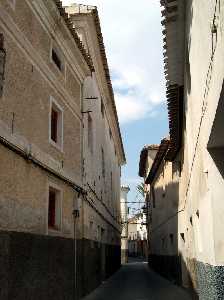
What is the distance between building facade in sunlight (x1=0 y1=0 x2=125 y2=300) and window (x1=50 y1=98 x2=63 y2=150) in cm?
2

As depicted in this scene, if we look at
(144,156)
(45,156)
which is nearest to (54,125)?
(45,156)

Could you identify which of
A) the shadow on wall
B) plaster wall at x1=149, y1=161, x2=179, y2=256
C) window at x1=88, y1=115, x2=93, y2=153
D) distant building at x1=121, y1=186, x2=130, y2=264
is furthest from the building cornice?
distant building at x1=121, y1=186, x2=130, y2=264

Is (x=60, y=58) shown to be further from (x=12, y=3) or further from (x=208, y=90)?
(x=208, y=90)

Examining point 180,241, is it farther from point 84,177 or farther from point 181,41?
point 181,41

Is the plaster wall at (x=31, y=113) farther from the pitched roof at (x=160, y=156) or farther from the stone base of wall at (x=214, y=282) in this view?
the pitched roof at (x=160, y=156)

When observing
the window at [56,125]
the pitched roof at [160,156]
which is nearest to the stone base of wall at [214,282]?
the window at [56,125]

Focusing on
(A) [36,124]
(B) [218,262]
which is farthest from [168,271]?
(B) [218,262]

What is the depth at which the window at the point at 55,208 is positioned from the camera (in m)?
10.2

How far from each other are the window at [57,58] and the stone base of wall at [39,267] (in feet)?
14.3

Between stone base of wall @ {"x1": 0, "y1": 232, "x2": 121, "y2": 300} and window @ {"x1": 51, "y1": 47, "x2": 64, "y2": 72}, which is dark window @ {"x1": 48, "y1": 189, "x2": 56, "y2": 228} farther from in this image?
window @ {"x1": 51, "y1": 47, "x2": 64, "y2": 72}

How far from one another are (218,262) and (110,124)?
1981 cm

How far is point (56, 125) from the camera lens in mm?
10992

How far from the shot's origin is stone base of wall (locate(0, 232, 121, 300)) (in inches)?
270

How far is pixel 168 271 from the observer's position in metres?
18.5
